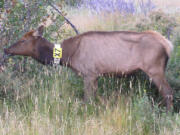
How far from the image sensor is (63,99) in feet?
23.2

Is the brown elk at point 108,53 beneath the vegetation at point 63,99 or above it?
above

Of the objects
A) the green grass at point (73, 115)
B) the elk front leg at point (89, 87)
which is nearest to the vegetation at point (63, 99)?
the green grass at point (73, 115)

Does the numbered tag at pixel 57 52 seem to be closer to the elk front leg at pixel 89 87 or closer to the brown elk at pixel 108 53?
the brown elk at pixel 108 53

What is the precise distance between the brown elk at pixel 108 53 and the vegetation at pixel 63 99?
1.05ft

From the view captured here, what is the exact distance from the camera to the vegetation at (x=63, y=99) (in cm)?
586

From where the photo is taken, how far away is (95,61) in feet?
24.9

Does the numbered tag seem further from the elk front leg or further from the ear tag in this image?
the elk front leg

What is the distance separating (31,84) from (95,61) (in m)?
1.53

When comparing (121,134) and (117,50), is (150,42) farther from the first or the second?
(121,134)

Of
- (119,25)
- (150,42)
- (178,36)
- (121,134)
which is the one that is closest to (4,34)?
(150,42)

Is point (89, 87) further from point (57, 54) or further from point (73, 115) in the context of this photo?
point (73, 115)

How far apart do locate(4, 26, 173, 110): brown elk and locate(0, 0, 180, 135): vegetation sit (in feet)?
1.05

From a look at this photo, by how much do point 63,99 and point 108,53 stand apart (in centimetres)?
145

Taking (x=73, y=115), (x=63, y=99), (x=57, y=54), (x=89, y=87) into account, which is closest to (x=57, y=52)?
(x=57, y=54)
